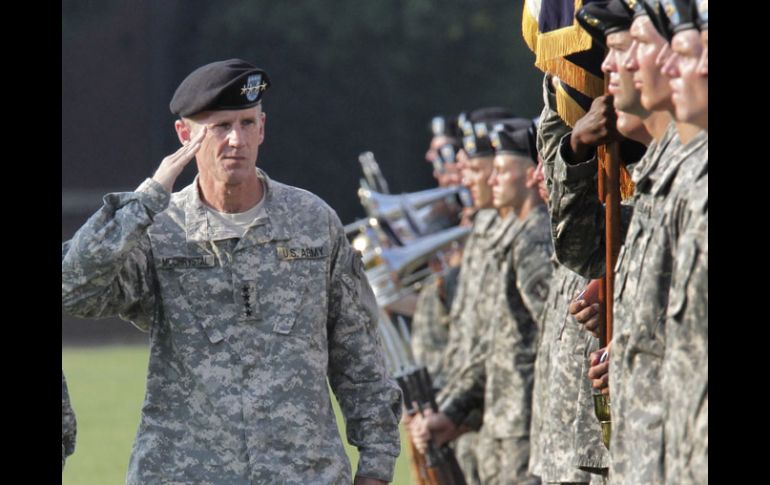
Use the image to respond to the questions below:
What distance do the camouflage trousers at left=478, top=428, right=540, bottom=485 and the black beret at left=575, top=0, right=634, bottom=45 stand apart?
163 inches

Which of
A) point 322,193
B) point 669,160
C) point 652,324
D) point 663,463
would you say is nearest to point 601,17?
point 669,160

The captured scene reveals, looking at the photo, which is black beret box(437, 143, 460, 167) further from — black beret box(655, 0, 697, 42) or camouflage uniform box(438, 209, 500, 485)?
black beret box(655, 0, 697, 42)

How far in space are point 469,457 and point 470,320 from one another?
1218 millimetres

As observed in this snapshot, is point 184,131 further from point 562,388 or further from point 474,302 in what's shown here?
point 474,302

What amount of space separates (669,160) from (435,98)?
2958 cm

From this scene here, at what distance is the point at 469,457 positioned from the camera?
35.8 feet

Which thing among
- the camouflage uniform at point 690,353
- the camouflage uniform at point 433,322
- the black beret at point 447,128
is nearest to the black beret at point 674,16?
the camouflage uniform at point 690,353

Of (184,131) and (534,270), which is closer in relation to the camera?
(184,131)

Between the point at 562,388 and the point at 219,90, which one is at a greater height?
the point at 219,90

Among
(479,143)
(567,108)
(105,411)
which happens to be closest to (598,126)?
(567,108)

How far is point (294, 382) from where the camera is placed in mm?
6039

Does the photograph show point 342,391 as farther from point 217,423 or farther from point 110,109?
point 110,109
